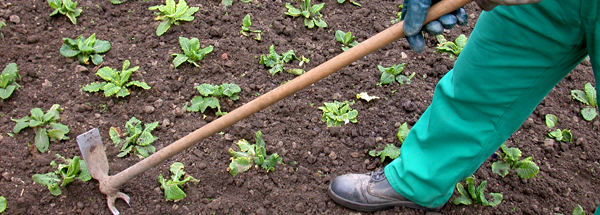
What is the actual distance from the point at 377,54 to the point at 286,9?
772 millimetres

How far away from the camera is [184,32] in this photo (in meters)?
3.15

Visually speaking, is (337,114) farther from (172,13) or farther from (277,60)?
(172,13)

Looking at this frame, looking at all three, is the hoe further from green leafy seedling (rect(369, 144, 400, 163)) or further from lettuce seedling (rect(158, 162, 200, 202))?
green leafy seedling (rect(369, 144, 400, 163))

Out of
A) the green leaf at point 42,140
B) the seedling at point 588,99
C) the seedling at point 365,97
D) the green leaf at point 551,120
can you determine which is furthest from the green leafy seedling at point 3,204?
the seedling at point 588,99

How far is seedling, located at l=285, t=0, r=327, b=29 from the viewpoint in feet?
10.7

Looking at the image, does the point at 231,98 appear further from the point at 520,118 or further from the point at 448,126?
the point at 520,118

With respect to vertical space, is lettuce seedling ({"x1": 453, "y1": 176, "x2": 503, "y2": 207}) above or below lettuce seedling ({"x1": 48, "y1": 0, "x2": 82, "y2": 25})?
below

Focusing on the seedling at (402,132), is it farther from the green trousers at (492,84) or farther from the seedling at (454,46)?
the seedling at (454,46)

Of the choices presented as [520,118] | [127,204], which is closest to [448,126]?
[520,118]

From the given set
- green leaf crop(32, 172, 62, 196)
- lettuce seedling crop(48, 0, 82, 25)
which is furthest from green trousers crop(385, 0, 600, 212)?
lettuce seedling crop(48, 0, 82, 25)

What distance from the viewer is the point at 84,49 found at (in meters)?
2.87

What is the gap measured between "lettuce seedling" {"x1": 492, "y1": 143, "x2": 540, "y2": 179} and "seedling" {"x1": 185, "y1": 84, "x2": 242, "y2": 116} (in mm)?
1582

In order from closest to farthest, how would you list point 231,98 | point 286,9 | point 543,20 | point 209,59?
point 543,20, point 231,98, point 209,59, point 286,9

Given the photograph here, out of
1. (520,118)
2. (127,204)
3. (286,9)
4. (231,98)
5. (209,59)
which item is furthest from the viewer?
(286,9)
